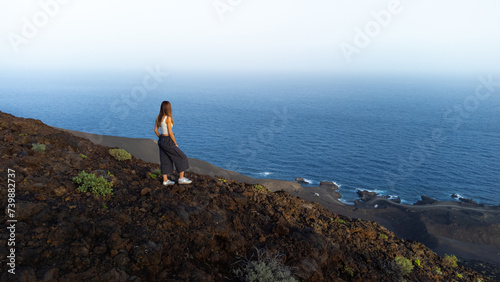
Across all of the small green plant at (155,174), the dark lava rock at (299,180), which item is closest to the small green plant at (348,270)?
the small green plant at (155,174)

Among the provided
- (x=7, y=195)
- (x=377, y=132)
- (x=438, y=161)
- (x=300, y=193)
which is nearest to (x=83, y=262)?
(x=7, y=195)

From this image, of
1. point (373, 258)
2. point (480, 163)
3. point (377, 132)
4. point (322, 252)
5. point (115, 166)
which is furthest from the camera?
point (377, 132)

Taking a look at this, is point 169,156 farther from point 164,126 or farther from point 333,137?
point 333,137

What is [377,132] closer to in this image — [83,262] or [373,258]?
[373,258]

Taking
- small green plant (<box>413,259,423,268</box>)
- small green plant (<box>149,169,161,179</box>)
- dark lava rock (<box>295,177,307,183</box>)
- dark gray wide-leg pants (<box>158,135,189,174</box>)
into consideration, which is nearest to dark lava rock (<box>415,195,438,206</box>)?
dark lava rock (<box>295,177,307,183</box>)

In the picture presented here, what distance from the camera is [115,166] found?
10.6m

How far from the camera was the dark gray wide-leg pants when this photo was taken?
8.80m

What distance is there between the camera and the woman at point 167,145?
28.0 feet

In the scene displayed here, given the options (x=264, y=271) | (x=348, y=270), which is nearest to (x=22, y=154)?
(x=264, y=271)

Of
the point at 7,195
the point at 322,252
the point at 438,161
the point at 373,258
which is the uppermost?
the point at 7,195

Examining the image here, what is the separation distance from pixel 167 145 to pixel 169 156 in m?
0.42

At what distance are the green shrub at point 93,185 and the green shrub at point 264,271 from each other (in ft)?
13.9

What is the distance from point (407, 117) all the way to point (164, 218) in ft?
442

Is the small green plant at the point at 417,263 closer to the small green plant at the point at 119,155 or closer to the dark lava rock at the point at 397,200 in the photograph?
the small green plant at the point at 119,155
